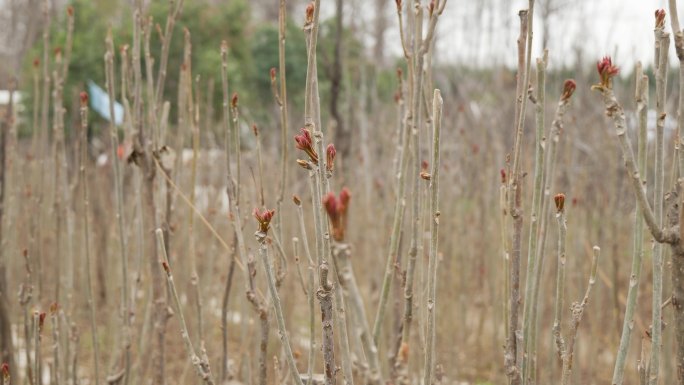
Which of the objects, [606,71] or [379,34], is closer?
[606,71]

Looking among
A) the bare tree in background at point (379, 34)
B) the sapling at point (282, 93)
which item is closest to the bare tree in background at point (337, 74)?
the sapling at point (282, 93)

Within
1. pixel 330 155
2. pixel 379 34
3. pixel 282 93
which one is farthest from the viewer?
pixel 379 34

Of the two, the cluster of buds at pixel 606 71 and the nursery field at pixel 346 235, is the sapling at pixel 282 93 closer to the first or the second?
the nursery field at pixel 346 235

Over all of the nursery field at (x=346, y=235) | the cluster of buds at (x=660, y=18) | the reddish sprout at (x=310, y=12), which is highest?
the reddish sprout at (x=310, y=12)

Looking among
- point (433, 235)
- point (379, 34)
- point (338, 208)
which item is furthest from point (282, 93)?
point (379, 34)

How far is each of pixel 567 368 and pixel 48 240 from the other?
200cm

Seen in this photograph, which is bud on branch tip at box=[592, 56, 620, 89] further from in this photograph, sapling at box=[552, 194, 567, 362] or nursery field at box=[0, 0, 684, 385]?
sapling at box=[552, 194, 567, 362]

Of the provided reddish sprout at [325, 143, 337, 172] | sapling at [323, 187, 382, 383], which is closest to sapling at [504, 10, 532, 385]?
reddish sprout at [325, 143, 337, 172]

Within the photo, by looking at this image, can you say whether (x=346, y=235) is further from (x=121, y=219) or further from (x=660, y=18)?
(x=121, y=219)

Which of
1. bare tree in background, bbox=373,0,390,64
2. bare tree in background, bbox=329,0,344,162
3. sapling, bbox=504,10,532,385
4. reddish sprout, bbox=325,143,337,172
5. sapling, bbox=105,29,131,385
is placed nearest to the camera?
reddish sprout, bbox=325,143,337,172

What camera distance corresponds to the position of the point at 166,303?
4.02 feet

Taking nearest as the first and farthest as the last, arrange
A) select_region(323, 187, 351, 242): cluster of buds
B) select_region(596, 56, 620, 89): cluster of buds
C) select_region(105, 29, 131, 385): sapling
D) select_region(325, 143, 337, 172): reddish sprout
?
select_region(323, 187, 351, 242): cluster of buds, select_region(596, 56, 620, 89): cluster of buds, select_region(325, 143, 337, 172): reddish sprout, select_region(105, 29, 131, 385): sapling

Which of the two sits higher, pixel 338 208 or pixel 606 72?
pixel 606 72

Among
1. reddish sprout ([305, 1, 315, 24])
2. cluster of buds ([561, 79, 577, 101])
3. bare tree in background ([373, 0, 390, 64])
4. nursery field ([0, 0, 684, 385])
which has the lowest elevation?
nursery field ([0, 0, 684, 385])
